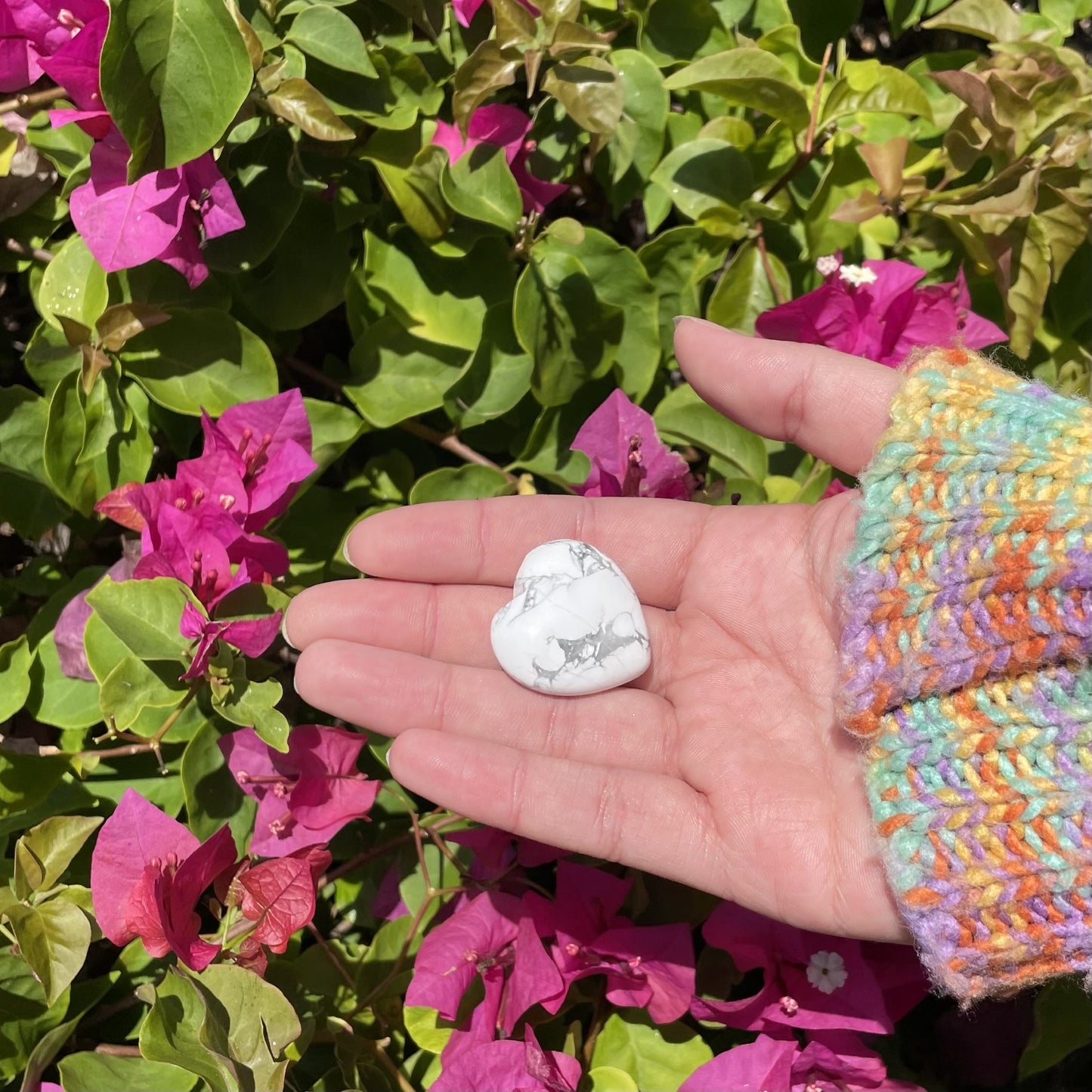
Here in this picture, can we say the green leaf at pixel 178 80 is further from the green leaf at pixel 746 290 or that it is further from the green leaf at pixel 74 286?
the green leaf at pixel 746 290

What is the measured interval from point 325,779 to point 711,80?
2.83ft

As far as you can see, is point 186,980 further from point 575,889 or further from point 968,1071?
point 968,1071

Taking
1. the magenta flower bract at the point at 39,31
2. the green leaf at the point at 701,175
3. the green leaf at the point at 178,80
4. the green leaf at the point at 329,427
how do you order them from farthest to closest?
the green leaf at the point at 701,175, the green leaf at the point at 329,427, the magenta flower bract at the point at 39,31, the green leaf at the point at 178,80

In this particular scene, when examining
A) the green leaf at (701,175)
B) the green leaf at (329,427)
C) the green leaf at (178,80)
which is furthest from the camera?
the green leaf at (701,175)

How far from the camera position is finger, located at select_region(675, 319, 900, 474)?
40.5 inches

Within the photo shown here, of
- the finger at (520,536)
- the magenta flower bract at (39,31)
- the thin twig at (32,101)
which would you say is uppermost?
the magenta flower bract at (39,31)

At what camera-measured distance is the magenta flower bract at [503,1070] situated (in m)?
0.97

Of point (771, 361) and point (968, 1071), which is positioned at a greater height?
point (771, 361)

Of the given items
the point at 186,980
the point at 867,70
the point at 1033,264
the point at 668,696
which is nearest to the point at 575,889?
the point at 668,696

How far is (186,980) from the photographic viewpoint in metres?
0.93

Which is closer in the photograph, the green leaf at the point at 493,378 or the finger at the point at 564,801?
the finger at the point at 564,801

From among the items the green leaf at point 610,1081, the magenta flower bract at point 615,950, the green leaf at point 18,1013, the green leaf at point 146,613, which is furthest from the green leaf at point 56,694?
the green leaf at point 610,1081

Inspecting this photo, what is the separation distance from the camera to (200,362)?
3.63 feet

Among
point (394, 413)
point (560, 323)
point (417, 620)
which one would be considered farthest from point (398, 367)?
point (417, 620)
